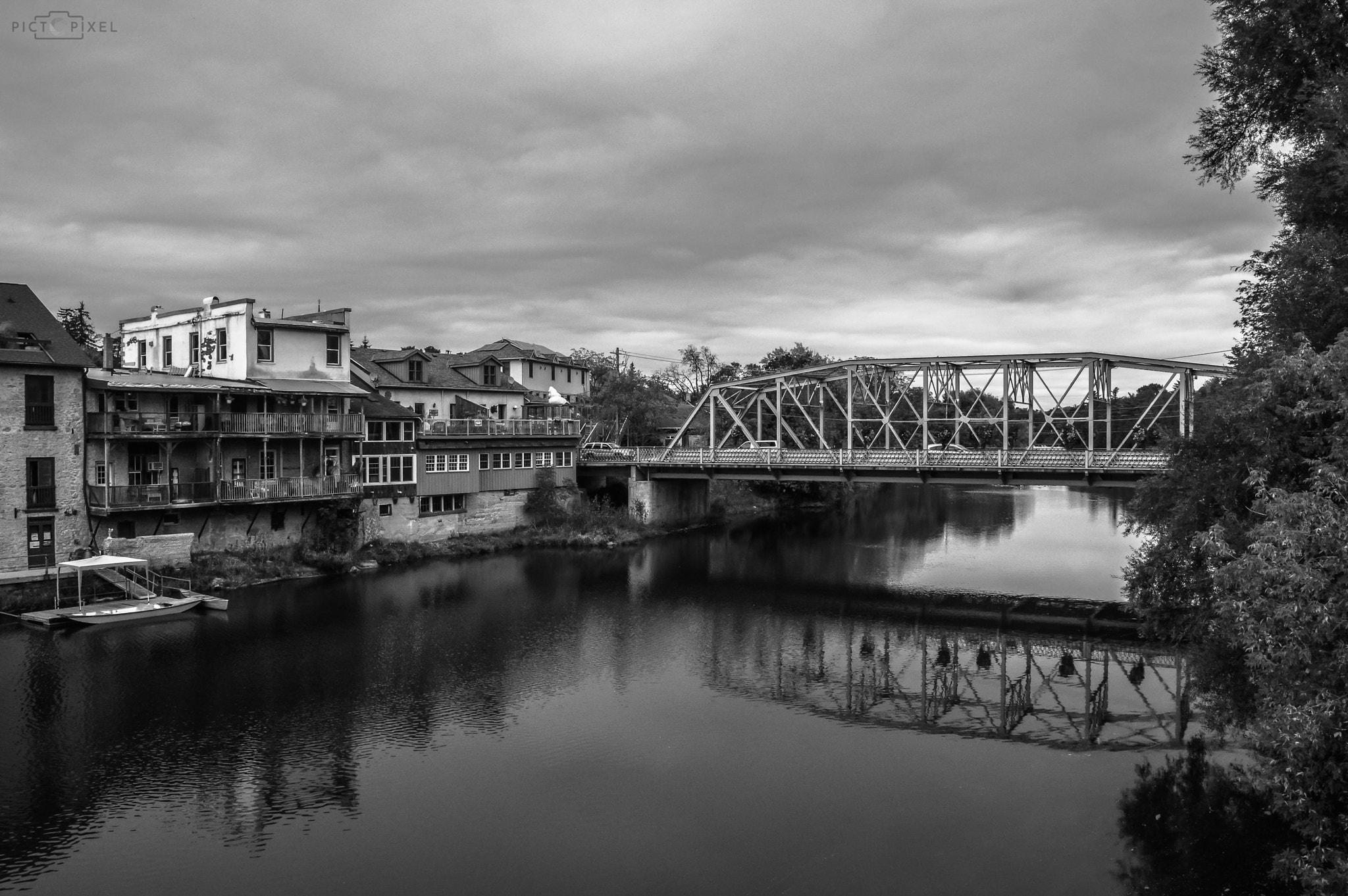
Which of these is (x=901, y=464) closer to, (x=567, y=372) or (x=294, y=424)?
(x=294, y=424)

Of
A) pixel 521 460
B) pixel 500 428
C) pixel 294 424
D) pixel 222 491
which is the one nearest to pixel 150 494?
pixel 222 491

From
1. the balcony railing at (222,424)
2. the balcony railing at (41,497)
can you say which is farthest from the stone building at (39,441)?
the balcony railing at (222,424)

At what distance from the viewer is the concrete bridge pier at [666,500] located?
214 ft

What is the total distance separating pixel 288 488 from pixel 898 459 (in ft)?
107

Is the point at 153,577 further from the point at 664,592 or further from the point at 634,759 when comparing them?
the point at 634,759

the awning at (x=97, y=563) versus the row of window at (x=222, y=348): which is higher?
the row of window at (x=222, y=348)

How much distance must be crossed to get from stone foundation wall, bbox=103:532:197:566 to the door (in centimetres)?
191

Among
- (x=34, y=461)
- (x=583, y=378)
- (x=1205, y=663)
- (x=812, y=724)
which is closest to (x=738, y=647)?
(x=812, y=724)

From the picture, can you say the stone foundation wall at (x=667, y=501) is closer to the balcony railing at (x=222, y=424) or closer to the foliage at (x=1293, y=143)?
the balcony railing at (x=222, y=424)

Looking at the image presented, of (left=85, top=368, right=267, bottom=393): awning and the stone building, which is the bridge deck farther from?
the stone building

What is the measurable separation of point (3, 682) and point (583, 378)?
64.4 meters

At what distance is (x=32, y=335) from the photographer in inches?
1486

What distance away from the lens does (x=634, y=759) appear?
2317 cm

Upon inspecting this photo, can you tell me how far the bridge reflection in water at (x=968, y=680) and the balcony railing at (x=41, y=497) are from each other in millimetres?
27386
